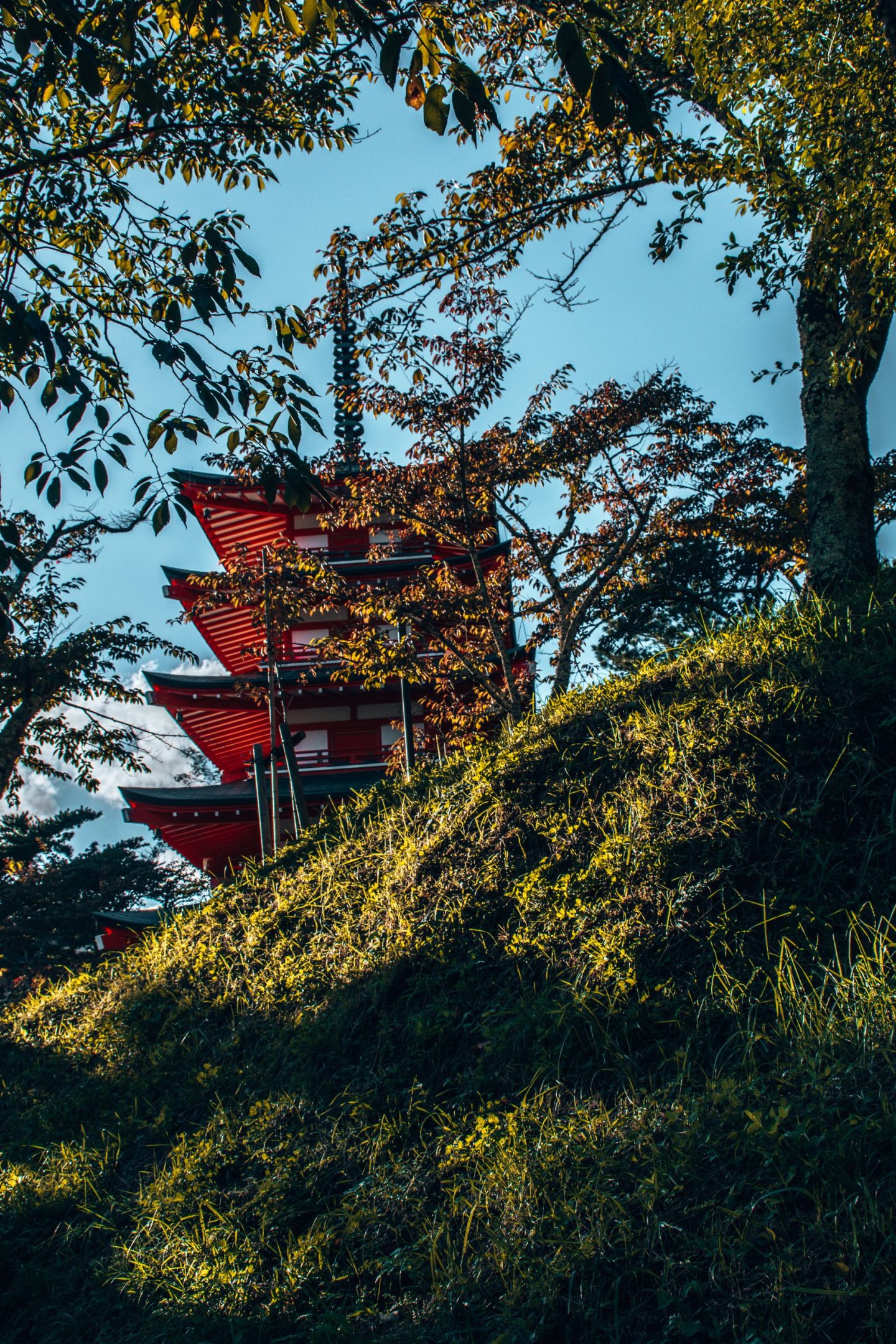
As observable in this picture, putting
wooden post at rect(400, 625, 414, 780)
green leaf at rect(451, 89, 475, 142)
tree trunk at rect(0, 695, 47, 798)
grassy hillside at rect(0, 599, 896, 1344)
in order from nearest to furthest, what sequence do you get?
grassy hillside at rect(0, 599, 896, 1344) → green leaf at rect(451, 89, 475, 142) → wooden post at rect(400, 625, 414, 780) → tree trunk at rect(0, 695, 47, 798)

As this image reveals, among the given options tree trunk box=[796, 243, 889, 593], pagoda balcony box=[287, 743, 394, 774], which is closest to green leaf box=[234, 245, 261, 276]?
tree trunk box=[796, 243, 889, 593]

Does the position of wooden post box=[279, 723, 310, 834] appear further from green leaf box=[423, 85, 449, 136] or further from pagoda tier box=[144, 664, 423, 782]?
pagoda tier box=[144, 664, 423, 782]

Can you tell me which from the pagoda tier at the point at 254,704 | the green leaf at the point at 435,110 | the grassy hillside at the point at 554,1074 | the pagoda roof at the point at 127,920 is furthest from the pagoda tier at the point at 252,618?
the green leaf at the point at 435,110

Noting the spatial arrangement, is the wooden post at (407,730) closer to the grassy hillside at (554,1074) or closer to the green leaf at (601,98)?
the grassy hillside at (554,1074)

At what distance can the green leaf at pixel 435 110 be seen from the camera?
2533mm

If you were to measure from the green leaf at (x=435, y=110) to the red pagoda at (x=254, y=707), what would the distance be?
1192cm

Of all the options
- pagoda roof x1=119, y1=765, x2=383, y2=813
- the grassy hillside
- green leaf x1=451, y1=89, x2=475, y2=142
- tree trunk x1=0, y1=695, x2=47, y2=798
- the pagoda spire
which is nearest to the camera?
the grassy hillside

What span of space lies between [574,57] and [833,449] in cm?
462

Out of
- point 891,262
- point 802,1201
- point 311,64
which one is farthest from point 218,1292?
point 311,64

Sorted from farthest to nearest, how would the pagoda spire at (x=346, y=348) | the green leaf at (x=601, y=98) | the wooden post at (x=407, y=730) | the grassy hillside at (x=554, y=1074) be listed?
1. the wooden post at (x=407, y=730)
2. the pagoda spire at (x=346, y=348)
3. the green leaf at (x=601, y=98)
4. the grassy hillside at (x=554, y=1074)

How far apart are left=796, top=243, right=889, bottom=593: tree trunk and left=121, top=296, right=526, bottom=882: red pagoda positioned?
809 cm

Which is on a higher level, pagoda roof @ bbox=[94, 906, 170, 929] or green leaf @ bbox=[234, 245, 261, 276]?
green leaf @ bbox=[234, 245, 261, 276]

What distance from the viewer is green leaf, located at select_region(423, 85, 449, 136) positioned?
2533 millimetres

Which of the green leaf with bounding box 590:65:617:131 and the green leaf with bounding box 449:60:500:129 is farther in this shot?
the green leaf with bounding box 449:60:500:129
